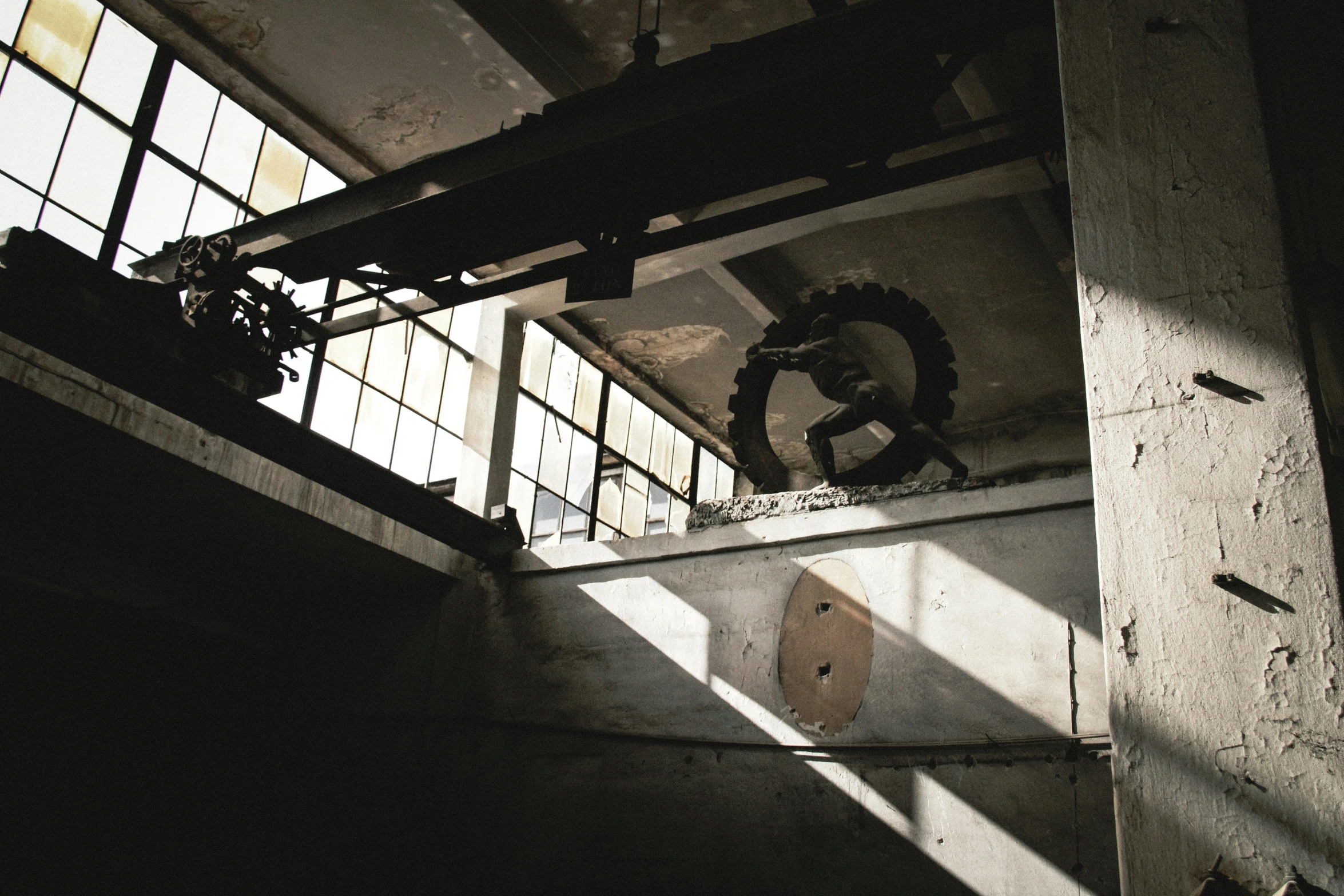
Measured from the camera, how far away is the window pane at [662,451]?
1342 cm

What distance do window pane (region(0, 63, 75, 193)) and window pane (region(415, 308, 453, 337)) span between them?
3.44m

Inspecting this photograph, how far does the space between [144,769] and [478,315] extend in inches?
205

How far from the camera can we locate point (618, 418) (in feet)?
42.3

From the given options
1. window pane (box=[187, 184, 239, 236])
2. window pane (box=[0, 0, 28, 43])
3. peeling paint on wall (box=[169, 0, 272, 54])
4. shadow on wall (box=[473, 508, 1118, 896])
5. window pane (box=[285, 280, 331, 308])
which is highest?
peeling paint on wall (box=[169, 0, 272, 54])

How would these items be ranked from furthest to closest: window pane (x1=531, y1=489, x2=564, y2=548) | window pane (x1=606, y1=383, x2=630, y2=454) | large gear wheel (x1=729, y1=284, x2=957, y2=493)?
window pane (x1=606, y1=383, x2=630, y2=454)
window pane (x1=531, y1=489, x2=564, y2=548)
large gear wheel (x1=729, y1=284, x2=957, y2=493)

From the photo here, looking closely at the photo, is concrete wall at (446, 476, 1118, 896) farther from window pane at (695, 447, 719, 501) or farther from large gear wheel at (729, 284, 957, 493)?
window pane at (695, 447, 719, 501)

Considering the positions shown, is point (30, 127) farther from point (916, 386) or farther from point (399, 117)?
point (916, 386)

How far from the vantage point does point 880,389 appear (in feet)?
22.4

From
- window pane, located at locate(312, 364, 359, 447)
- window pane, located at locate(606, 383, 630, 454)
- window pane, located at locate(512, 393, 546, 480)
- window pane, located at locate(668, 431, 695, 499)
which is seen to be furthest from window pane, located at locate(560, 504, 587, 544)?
window pane, located at locate(312, 364, 359, 447)

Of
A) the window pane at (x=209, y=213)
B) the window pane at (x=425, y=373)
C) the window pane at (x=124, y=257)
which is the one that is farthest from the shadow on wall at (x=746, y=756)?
the window pane at (x=209, y=213)

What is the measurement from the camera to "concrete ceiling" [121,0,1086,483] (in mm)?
8289

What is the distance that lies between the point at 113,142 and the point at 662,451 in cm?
740

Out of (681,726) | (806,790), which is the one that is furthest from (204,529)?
(806,790)

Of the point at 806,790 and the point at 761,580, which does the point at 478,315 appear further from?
the point at 806,790
